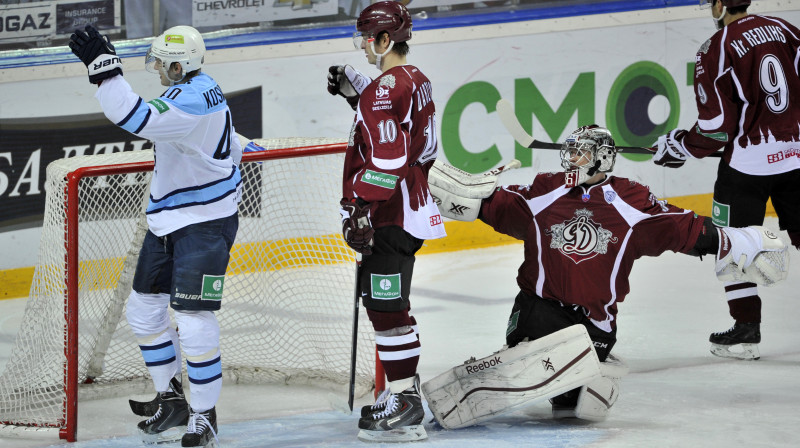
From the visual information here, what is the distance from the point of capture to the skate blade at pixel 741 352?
4473mm

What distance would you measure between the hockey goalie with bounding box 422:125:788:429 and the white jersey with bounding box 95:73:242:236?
71 centimetres

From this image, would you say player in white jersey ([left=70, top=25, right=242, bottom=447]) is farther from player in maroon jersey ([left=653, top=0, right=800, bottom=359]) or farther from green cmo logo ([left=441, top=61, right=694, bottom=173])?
green cmo logo ([left=441, top=61, right=694, bottom=173])

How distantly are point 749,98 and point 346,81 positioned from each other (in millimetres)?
1538

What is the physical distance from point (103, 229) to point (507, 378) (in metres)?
1.53

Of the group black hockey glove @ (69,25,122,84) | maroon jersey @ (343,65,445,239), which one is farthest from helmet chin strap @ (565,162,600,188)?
black hockey glove @ (69,25,122,84)

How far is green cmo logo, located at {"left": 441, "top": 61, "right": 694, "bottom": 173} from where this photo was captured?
6348 mm

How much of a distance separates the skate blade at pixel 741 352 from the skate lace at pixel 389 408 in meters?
1.55

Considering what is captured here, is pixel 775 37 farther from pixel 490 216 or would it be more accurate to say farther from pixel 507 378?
pixel 507 378

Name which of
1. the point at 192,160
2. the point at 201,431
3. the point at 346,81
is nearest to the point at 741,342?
the point at 346,81

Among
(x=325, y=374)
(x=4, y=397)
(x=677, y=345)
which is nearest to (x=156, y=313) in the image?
(x=4, y=397)

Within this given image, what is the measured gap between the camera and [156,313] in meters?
3.56

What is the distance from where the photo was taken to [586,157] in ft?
11.9

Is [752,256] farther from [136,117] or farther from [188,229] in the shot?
[136,117]

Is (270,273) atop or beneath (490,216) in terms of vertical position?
beneath
